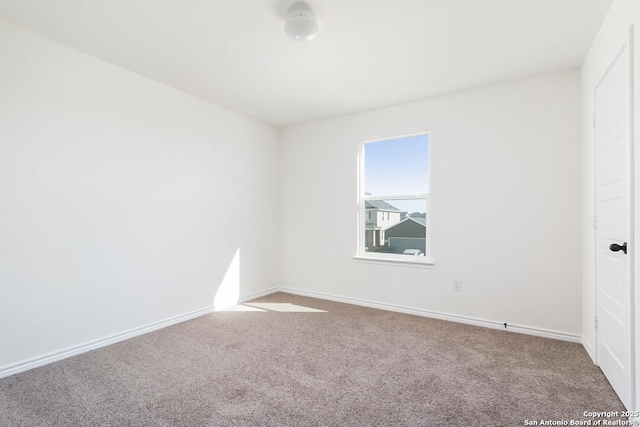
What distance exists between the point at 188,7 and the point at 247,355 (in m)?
2.56

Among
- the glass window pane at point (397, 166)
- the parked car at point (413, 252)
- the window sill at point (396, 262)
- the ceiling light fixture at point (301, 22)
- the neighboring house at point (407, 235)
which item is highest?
the ceiling light fixture at point (301, 22)

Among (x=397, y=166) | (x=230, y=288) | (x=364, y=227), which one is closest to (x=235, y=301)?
(x=230, y=288)

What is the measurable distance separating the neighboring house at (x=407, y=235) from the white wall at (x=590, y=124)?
1.44 meters

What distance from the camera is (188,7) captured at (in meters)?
2.03

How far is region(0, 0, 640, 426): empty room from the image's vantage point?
188cm

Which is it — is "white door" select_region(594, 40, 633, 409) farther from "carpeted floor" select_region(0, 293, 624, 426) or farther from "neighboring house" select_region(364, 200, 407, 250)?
"neighboring house" select_region(364, 200, 407, 250)

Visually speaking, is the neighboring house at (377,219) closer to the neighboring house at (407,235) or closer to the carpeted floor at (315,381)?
the neighboring house at (407,235)

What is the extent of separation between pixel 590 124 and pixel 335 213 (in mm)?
2687

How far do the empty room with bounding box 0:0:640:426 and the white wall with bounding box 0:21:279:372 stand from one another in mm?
17

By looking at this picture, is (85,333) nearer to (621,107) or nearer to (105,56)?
(105,56)

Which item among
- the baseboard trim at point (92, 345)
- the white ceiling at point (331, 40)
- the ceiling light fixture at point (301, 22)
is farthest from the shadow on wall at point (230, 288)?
the ceiling light fixture at point (301, 22)

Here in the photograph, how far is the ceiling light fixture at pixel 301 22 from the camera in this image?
200cm

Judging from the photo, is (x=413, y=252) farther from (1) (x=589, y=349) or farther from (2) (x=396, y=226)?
(1) (x=589, y=349)

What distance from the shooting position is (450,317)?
3.31m
